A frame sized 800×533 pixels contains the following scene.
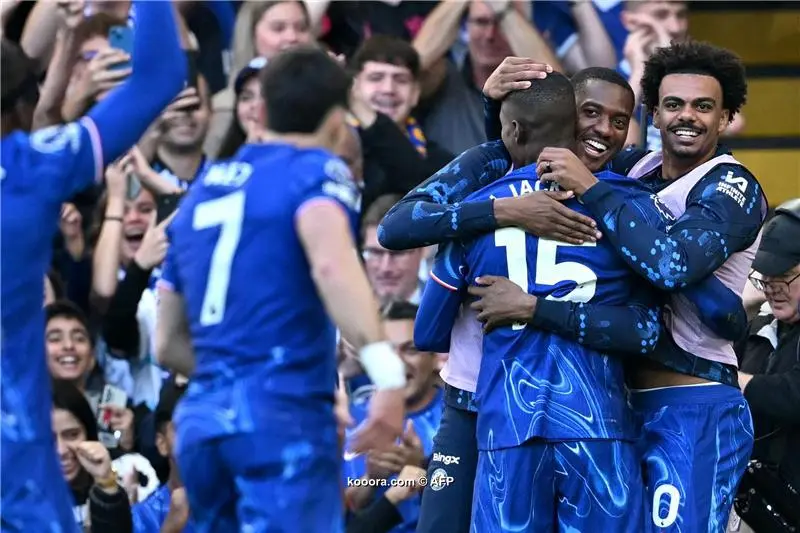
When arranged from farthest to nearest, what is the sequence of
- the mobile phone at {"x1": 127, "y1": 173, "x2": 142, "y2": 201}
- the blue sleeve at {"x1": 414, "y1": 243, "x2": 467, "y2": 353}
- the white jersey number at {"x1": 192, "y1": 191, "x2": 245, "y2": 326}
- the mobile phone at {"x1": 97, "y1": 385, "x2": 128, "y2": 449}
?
the mobile phone at {"x1": 127, "y1": 173, "x2": 142, "y2": 201}, the mobile phone at {"x1": 97, "y1": 385, "x2": 128, "y2": 449}, the blue sleeve at {"x1": 414, "y1": 243, "x2": 467, "y2": 353}, the white jersey number at {"x1": 192, "y1": 191, "x2": 245, "y2": 326}

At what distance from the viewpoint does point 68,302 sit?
26.1 feet

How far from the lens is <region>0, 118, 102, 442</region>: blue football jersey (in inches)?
180

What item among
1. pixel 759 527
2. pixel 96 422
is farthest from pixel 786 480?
pixel 96 422

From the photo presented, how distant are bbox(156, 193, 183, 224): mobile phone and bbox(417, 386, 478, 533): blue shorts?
3.23 m

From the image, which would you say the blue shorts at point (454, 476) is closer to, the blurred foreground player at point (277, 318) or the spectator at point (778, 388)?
the blurred foreground player at point (277, 318)

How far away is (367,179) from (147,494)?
206 cm

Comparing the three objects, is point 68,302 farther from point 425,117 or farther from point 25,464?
point 25,464

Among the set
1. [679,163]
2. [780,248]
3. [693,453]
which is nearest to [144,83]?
[679,163]

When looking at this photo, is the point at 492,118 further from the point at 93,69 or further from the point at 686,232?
the point at 93,69

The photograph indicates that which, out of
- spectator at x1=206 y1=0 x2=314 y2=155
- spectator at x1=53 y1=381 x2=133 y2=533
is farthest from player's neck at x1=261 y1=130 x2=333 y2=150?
spectator at x1=206 y1=0 x2=314 y2=155

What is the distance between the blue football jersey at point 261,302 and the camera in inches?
171

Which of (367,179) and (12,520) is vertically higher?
(12,520)

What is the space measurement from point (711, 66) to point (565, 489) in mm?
1666

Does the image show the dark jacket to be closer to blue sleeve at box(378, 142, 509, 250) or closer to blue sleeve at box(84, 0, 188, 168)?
blue sleeve at box(378, 142, 509, 250)
